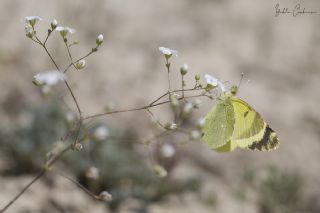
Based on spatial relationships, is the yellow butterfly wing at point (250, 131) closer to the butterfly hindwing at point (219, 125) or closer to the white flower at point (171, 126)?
the butterfly hindwing at point (219, 125)

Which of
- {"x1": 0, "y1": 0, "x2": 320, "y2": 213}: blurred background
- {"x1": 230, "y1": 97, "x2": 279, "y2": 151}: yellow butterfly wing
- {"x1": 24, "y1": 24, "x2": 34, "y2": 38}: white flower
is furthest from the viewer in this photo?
{"x1": 0, "y1": 0, "x2": 320, "y2": 213}: blurred background

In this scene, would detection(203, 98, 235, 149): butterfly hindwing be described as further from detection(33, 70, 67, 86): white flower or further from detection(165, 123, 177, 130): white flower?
detection(33, 70, 67, 86): white flower

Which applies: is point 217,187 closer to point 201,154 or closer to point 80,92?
point 201,154

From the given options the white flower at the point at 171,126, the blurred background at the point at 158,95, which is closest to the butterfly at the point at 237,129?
the white flower at the point at 171,126

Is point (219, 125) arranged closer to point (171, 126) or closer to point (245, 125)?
point (245, 125)

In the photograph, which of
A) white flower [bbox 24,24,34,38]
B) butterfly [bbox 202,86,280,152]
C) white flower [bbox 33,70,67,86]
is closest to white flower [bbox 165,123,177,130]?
butterfly [bbox 202,86,280,152]

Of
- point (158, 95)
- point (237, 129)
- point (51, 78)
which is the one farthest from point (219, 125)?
point (158, 95)
